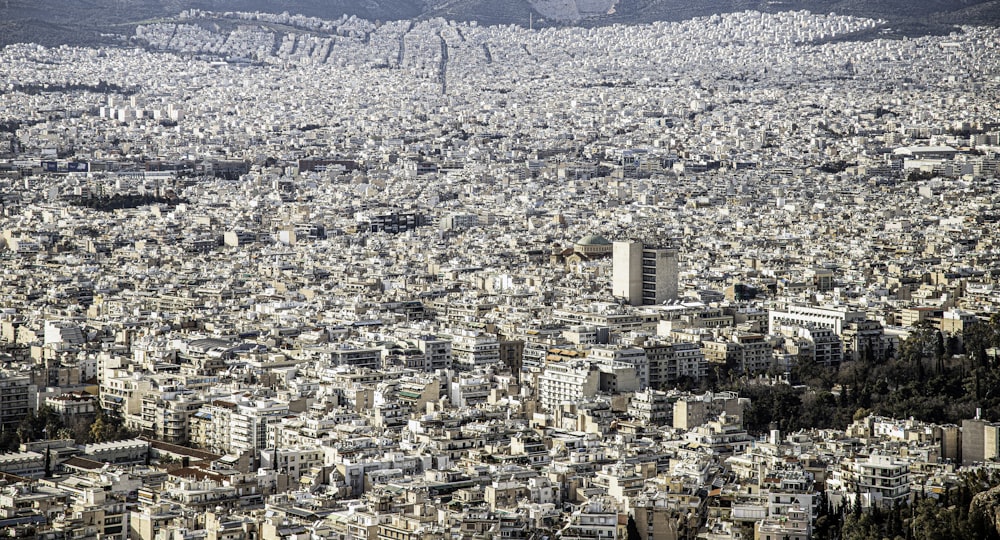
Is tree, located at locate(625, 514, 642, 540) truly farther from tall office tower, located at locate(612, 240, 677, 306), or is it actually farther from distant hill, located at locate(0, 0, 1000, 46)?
distant hill, located at locate(0, 0, 1000, 46)

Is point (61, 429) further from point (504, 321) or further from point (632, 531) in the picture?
point (504, 321)

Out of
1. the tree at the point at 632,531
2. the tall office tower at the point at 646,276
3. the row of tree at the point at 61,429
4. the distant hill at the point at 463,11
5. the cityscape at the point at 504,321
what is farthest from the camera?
the distant hill at the point at 463,11

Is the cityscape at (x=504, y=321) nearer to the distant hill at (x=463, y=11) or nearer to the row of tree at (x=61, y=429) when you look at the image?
the row of tree at (x=61, y=429)

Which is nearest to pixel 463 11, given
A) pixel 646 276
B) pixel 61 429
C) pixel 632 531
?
pixel 646 276

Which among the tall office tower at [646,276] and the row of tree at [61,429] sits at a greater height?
the tall office tower at [646,276]

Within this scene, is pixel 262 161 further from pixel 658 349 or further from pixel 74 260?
pixel 658 349

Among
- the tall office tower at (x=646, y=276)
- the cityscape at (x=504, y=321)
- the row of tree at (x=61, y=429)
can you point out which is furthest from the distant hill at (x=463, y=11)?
the row of tree at (x=61, y=429)

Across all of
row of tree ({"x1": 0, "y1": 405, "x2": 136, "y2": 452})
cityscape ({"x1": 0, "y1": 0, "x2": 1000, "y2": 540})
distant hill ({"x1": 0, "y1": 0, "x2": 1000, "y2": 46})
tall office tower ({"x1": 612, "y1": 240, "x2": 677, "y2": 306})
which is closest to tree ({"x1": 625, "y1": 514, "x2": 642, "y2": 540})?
cityscape ({"x1": 0, "y1": 0, "x2": 1000, "y2": 540})
